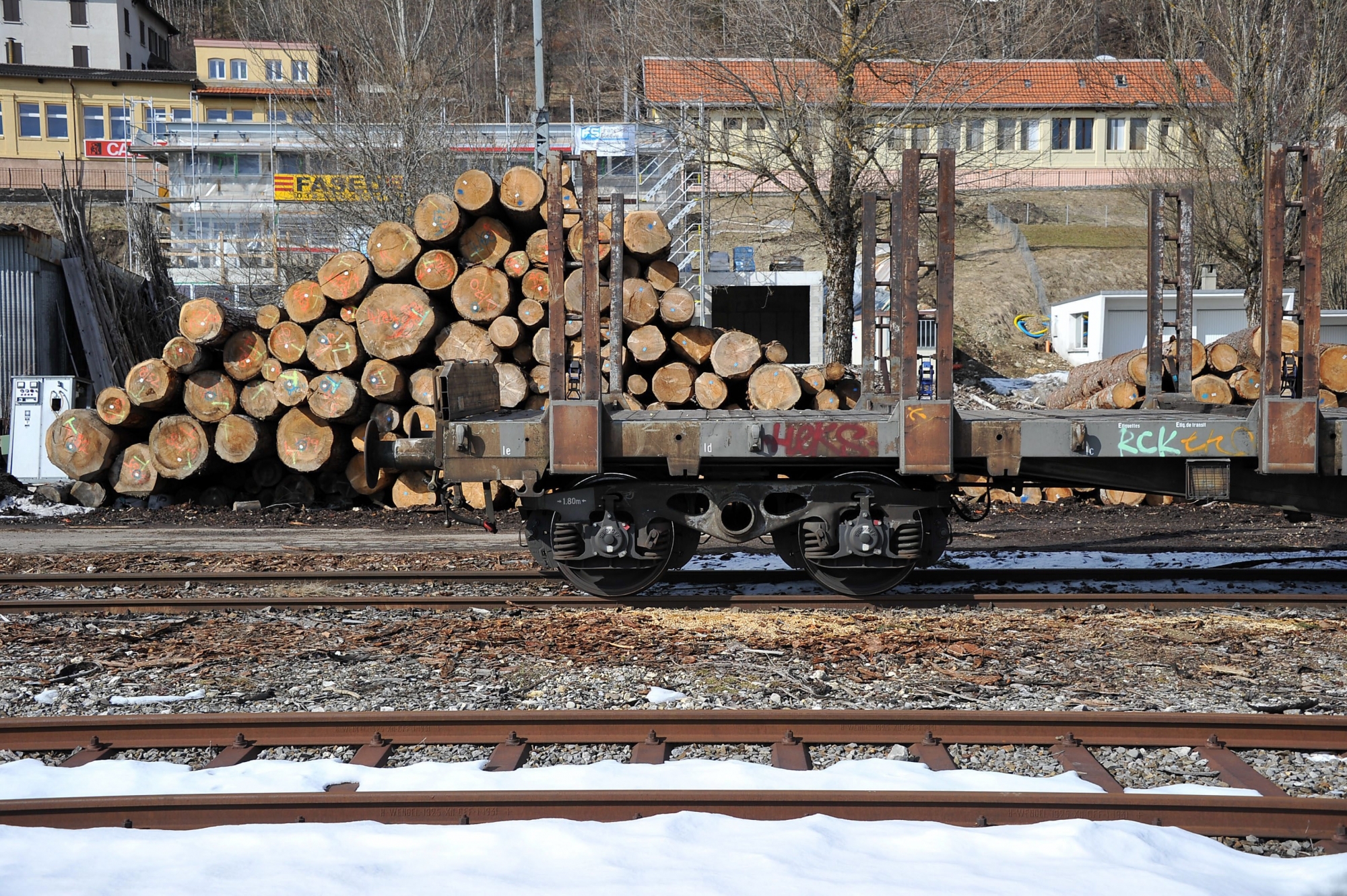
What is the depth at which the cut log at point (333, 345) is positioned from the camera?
1263 cm

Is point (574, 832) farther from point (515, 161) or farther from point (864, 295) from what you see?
point (515, 161)

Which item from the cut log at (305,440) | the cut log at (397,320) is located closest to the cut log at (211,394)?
the cut log at (305,440)

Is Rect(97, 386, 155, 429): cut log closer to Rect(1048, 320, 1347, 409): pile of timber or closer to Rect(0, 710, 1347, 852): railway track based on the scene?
Rect(0, 710, 1347, 852): railway track

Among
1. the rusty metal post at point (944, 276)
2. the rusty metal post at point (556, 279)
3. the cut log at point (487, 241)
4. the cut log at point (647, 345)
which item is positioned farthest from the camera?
the cut log at point (487, 241)

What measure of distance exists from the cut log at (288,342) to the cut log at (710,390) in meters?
4.89

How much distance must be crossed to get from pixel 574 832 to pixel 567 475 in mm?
4117

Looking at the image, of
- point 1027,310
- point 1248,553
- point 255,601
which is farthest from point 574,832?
point 1027,310

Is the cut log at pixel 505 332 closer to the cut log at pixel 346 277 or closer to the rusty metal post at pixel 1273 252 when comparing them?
the cut log at pixel 346 277

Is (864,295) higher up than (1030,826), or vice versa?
(864,295)

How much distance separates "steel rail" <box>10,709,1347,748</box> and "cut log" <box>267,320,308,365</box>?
27.2ft

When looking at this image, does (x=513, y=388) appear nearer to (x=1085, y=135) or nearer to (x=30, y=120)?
(x=1085, y=135)

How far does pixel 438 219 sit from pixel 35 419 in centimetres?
776

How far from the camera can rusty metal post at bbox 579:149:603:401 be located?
7.02m

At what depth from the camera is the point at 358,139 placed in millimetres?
22109
